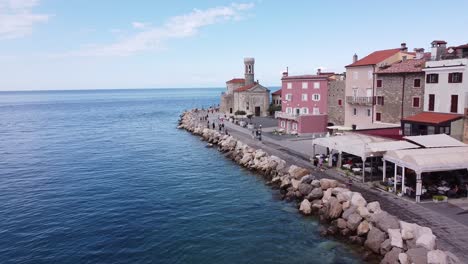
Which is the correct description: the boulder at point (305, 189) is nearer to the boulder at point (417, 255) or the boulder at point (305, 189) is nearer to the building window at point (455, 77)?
the boulder at point (417, 255)

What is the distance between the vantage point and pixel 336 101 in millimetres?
55000

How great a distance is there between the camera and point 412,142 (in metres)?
30.8

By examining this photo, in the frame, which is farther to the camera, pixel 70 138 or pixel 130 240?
pixel 70 138

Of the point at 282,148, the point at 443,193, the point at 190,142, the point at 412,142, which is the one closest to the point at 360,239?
the point at 443,193

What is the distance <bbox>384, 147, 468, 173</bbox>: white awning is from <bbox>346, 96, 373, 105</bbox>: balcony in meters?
19.2

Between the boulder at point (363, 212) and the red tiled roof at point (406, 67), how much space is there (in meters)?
21.5

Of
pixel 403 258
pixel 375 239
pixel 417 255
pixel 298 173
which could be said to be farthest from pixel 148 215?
pixel 417 255

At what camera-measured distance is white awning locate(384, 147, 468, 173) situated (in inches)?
967

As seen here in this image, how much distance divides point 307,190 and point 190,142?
38.2 meters

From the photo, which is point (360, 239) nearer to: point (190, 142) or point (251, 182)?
point (251, 182)

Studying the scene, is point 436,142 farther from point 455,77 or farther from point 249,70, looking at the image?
point 249,70

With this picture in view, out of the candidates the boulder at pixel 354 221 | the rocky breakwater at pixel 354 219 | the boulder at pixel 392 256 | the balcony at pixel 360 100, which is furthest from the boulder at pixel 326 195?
the balcony at pixel 360 100

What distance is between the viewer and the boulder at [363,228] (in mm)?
22234

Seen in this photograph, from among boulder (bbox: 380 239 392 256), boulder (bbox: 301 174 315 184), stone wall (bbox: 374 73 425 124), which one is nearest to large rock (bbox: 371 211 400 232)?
boulder (bbox: 380 239 392 256)
